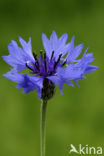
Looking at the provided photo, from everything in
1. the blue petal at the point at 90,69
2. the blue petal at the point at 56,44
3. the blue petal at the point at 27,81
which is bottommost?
the blue petal at the point at 27,81

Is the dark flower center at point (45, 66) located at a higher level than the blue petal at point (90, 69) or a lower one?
higher

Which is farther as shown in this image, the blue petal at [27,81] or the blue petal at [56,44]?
the blue petal at [56,44]

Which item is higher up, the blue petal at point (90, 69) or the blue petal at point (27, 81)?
the blue petal at point (90, 69)

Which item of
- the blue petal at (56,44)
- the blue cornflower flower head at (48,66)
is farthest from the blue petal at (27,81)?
the blue petal at (56,44)

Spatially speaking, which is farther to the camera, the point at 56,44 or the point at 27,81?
the point at 56,44

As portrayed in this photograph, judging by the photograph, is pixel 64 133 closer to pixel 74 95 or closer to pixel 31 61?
pixel 74 95

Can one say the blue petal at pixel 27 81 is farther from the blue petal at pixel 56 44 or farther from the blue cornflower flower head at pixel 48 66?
the blue petal at pixel 56 44

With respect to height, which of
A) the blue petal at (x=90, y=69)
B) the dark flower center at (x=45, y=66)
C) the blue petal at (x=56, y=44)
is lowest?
the blue petal at (x=90, y=69)
